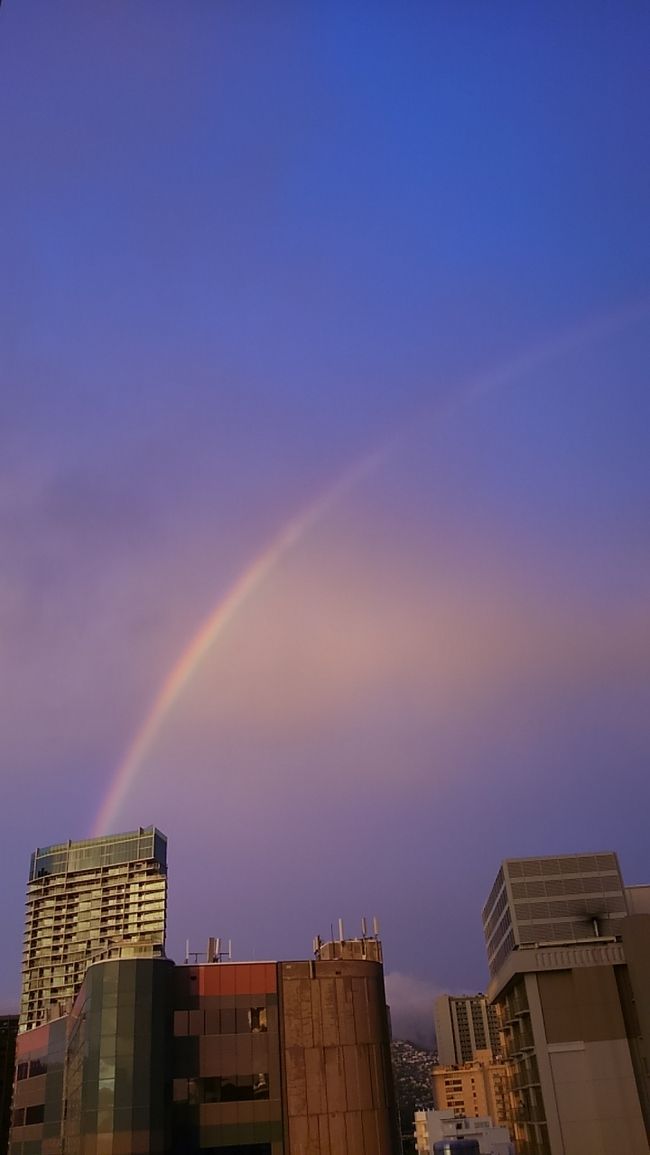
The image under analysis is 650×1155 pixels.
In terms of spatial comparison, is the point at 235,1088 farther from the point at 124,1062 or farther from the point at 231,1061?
the point at 124,1062

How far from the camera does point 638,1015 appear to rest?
79438 millimetres

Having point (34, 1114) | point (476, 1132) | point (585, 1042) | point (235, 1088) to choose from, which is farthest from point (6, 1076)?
point (235, 1088)

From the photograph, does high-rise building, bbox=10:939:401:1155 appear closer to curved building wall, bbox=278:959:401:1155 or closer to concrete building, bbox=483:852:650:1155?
curved building wall, bbox=278:959:401:1155

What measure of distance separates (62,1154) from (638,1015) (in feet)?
162

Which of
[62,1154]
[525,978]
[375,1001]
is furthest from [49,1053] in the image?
[525,978]

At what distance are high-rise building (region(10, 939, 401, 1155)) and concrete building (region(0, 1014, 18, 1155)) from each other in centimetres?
10274

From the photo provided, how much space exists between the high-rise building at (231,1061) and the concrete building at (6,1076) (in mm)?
102744

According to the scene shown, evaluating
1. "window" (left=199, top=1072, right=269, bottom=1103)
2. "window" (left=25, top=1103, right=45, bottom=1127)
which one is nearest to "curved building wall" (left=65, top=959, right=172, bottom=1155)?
"window" (left=199, top=1072, right=269, bottom=1103)

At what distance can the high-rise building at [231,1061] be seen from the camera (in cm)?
5434

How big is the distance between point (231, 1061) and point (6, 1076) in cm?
11759

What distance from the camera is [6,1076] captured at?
15175 centimetres

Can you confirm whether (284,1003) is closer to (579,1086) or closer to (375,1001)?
(375,1001)

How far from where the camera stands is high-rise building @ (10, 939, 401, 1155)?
54.3 metres

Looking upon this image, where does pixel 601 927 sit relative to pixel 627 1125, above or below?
above
